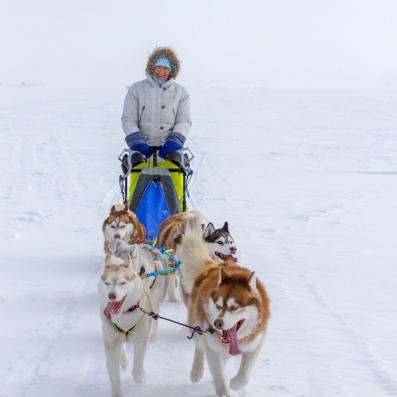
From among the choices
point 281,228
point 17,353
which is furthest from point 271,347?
point 281,228

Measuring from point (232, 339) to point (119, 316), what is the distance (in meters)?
0.64

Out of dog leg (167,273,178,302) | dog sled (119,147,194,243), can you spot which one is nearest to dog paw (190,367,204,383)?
dog leg (167,273,178,302)

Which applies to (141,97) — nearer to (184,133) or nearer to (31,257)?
(184,133)

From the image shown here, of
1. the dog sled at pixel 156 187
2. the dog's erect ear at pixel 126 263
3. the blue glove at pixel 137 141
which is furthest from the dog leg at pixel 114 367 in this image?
the blue glove at pixel 137 141

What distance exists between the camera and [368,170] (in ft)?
41.4

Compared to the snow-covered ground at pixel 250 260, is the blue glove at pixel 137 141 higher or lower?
higher

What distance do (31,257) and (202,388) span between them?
10.8ft

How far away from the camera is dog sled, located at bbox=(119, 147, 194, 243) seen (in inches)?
223

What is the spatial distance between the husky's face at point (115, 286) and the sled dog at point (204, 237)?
1.14m

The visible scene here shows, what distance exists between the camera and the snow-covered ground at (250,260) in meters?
3.68

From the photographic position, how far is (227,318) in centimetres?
296

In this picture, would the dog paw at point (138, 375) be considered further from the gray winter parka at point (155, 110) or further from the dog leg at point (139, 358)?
the gray winter parka at point (155, 110)

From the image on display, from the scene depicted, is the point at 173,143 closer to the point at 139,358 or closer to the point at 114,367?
the point at 139,358

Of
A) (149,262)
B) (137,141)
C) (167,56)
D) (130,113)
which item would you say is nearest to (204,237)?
(149,262)
